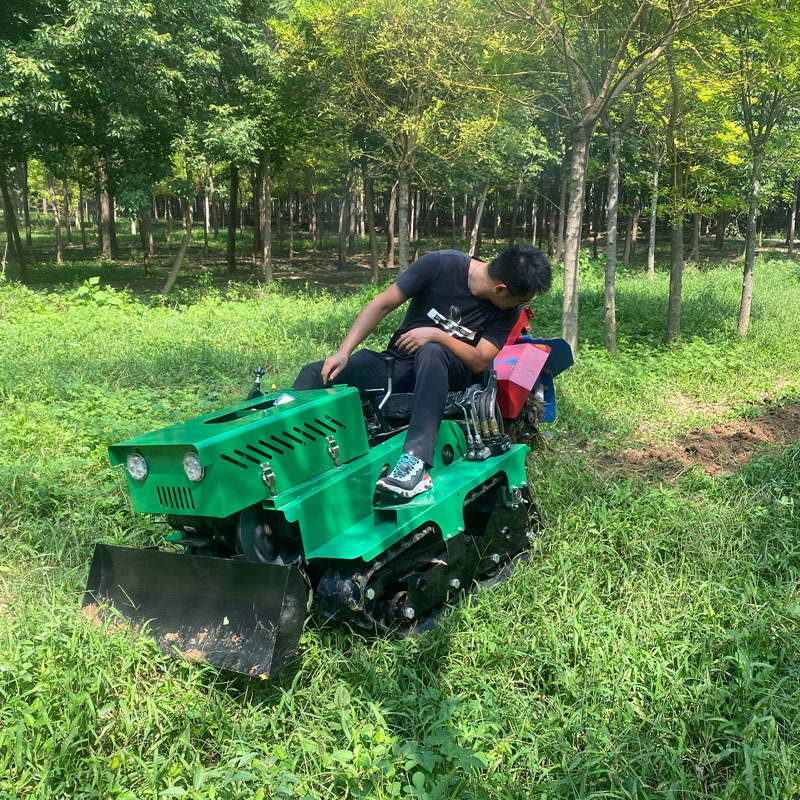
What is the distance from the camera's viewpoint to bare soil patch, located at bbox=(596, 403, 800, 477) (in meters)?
5.19

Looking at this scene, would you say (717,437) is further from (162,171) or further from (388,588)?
(162,171)

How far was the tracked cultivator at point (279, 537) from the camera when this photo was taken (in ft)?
8.72

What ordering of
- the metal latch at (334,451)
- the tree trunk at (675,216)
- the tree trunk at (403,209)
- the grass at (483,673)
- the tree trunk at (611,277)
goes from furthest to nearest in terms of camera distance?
1. the tree trunk at (403,209)
2. the tree trunk at (675,216)
3. the tree trunk at (611,277)
4. the metal latch at (334,451)
5. the grass at (483,673)

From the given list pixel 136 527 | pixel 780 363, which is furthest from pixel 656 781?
pixel 780 363

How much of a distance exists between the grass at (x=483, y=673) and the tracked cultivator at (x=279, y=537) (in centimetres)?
16

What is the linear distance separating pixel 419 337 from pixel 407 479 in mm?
783

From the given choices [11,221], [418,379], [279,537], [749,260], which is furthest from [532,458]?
[11,221]

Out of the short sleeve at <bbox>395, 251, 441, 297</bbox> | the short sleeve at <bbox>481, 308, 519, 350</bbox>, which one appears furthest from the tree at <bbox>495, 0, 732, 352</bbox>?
the short sleeve at <bbox>395, 251, 441, 297</bbox>

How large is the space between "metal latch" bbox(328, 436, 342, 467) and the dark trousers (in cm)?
31

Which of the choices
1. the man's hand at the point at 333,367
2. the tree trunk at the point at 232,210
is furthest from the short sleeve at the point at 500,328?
the tree trunk at the point at 232,210

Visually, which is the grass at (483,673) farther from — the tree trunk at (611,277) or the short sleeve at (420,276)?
the tree trunk at (611,277)

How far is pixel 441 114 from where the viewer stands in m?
12.7

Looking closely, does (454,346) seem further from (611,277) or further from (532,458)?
(611,277)

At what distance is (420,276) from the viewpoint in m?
3.73
